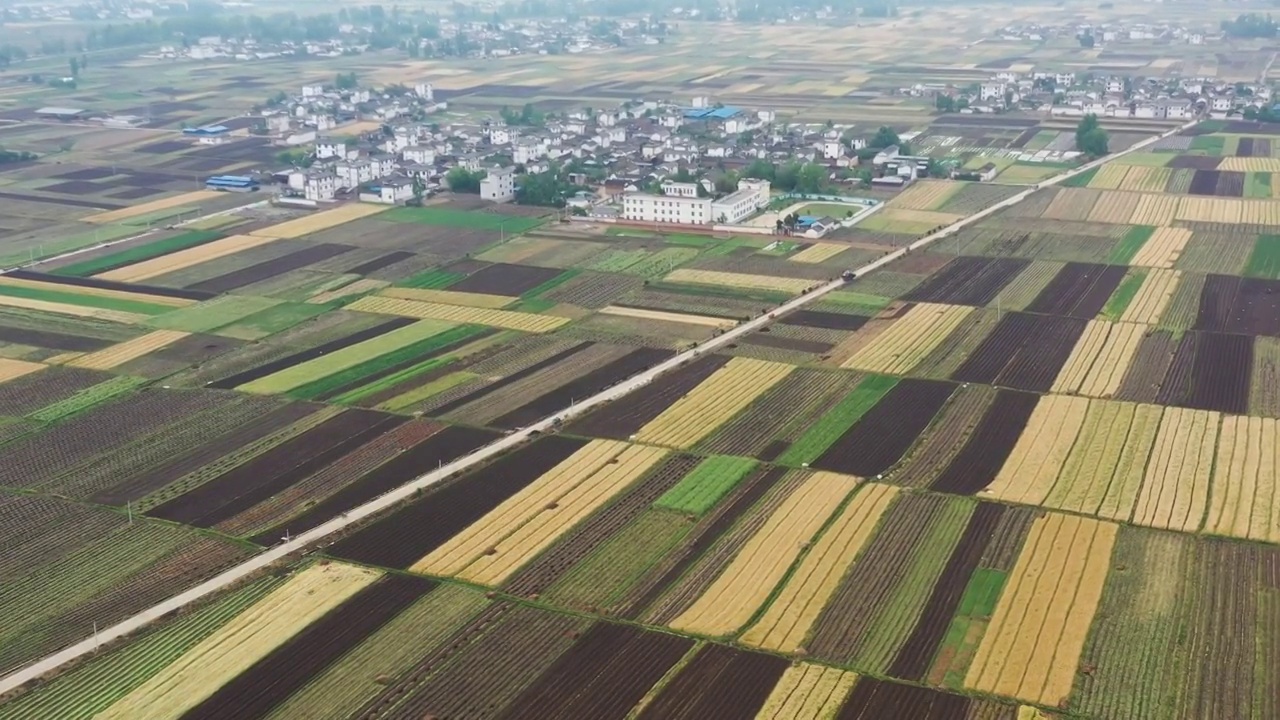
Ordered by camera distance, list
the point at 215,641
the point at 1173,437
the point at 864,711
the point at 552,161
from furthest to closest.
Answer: the point at 552,161 < the point at 1173,437 < the point at 215,641 < the point at 864,711

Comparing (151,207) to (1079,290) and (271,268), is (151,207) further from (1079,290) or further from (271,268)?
(1079,290)

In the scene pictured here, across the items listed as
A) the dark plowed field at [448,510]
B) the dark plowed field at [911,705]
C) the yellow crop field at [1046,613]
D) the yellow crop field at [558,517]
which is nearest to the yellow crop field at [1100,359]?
the yellow crop field at [1046,613]

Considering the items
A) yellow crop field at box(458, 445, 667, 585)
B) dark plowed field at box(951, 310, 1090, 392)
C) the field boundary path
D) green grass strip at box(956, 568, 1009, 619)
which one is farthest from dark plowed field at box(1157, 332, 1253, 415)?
yellow crop field at box(458, 445, 667, 585)

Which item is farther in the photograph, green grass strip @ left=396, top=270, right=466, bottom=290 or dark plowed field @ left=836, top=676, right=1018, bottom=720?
green grass strip @ left=396, top=270, right=466, bottom=290

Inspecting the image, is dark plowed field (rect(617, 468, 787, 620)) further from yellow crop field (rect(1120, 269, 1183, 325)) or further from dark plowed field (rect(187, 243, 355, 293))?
dark plowed field (rect(187, 243, 355, 293))

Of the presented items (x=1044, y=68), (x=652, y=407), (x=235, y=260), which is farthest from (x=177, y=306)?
(x=1044, y=68)

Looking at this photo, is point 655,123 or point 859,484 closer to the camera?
point 859,484

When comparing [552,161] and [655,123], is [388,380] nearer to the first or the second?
[552,161]
